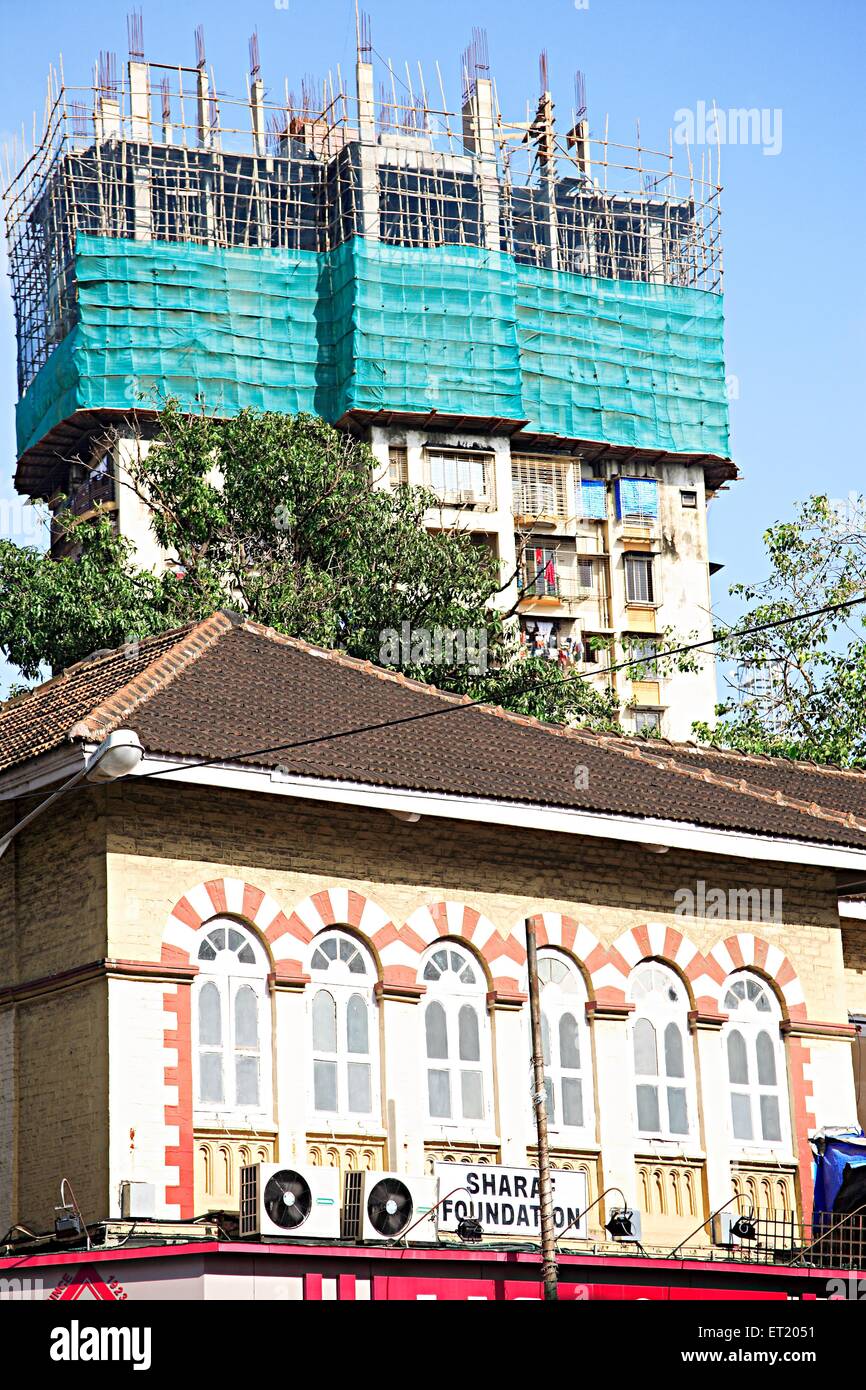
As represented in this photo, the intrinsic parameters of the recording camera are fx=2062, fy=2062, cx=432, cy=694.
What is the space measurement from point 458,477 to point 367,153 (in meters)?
14.3

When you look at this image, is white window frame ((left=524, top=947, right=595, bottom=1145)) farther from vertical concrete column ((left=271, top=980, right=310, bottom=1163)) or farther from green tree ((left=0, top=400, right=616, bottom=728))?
green tree ((left=0, top=400, right=616, bottom=728))

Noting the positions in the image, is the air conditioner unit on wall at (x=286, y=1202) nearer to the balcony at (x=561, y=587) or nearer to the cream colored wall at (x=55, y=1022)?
the cream colored wall at (x=55, y=1022)

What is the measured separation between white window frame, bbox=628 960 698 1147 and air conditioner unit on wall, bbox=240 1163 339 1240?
4.92 m

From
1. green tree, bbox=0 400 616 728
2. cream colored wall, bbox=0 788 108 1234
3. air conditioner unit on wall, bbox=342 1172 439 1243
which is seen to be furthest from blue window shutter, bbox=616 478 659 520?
air conditioner unit on wall, bbox=342 1172 439 1243

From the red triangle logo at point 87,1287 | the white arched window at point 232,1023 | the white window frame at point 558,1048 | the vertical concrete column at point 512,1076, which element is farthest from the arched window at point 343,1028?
the red triangle logo at point 87,1287

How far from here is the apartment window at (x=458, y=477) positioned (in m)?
84.7

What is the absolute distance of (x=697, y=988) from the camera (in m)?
23.4

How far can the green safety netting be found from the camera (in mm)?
78812

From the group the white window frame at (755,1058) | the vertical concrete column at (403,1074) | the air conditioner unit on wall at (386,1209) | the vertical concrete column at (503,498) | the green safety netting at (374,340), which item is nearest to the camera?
the air conditioner unit on wall at (386,1209)

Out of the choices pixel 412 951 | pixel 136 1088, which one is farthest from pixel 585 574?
pixel 136 1088

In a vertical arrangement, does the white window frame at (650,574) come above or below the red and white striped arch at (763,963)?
above

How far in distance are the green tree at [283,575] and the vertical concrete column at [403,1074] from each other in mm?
19744
